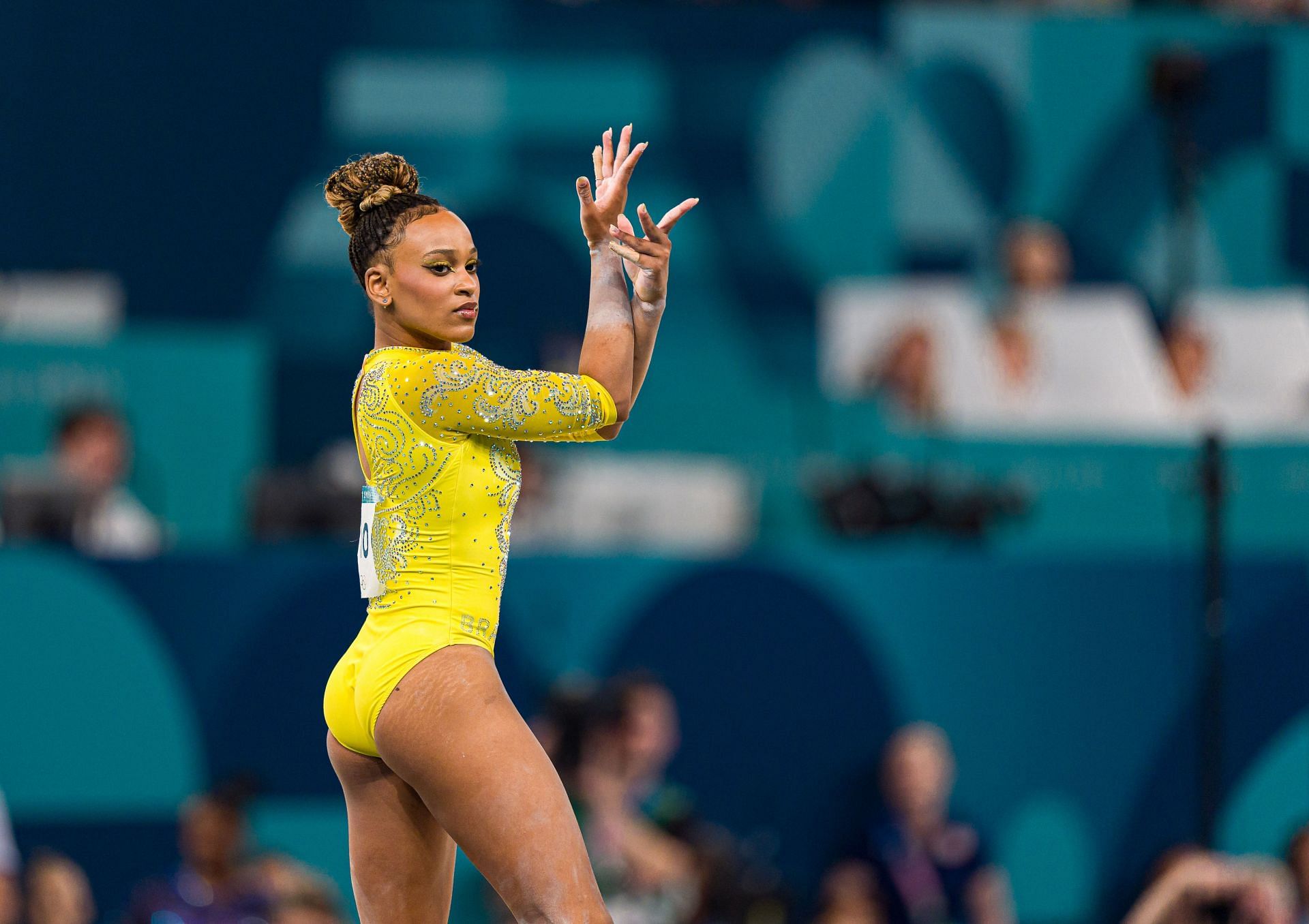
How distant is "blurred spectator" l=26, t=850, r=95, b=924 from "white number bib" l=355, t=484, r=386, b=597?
2.95 m

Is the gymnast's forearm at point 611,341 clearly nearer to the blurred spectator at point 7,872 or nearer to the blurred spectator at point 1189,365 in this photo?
the blurred spectator at point 7,872

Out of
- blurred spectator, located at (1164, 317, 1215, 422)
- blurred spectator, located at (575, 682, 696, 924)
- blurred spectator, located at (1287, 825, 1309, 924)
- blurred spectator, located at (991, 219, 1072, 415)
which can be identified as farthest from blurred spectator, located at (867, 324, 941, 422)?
blurred spectator, located at (575, 682, 696, 924)

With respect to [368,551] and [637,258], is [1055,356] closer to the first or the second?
[637,258]

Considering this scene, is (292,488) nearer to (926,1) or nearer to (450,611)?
(450,611)

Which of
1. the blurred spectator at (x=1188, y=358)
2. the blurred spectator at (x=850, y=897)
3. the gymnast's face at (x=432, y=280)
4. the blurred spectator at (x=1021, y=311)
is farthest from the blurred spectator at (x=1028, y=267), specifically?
the gymnast's face at (x=432, y=280)

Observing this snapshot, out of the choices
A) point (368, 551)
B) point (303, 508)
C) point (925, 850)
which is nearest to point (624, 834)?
point (925, 850)

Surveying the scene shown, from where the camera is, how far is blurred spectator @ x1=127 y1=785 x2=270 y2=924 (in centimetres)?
509

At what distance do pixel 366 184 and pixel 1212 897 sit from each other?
3363 mm

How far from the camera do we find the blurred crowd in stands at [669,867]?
5.14 metres

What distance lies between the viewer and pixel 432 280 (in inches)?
115

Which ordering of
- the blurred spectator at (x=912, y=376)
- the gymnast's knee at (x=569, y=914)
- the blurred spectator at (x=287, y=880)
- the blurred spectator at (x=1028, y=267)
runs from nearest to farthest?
1. the gymnast's knee at (x=569, y=914)
2. the blurred spectator at (x=287, y=880)
3. the blurred spectator at (x=912, y=376)
4. the blurred spectator at (x=1028, y=267)

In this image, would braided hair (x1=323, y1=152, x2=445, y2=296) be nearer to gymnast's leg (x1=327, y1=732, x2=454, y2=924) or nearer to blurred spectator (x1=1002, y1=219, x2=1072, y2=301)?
gymnast's leg (x1=327, y1=732, x2=454, y2=924)

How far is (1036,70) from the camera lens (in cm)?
1025

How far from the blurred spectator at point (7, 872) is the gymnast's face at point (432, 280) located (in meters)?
3.11
